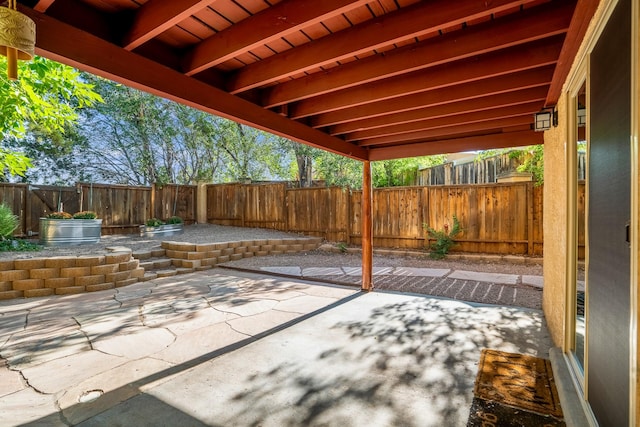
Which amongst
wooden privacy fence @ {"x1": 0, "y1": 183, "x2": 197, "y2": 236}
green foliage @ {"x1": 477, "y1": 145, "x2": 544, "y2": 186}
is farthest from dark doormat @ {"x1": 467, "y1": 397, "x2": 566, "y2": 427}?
wooden privacy fence @ {"x1": 0, "y1": 183, "x2": 197, "y2": 236}

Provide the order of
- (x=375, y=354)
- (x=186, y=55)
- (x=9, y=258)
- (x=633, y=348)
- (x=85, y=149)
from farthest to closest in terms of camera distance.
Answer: (x=85, y=149) → (x=9, y=258) → (x=375, y=354) → (x=186, y=55) → (x=633, y=348)

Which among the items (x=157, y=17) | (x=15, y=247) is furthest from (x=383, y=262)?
(x=15, y=247)

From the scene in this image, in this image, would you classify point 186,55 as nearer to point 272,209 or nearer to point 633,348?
point 633,348

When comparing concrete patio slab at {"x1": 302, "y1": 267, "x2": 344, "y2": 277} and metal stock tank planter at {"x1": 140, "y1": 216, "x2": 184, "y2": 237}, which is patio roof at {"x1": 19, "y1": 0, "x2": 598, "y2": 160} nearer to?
concrete patio slab at {"x1": 302, "y1": 267, "x2": 344, "y2": 277}

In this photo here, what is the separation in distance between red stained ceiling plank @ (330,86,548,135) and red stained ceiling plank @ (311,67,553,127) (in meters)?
0.28

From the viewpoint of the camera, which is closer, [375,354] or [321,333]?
[375,354]

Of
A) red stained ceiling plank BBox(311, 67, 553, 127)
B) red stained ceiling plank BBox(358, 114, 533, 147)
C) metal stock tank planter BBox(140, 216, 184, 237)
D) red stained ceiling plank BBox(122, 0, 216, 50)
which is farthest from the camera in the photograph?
metal stock tank planter BBox(140, 216, 184, 237)

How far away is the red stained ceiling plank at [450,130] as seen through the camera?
3.61 meters

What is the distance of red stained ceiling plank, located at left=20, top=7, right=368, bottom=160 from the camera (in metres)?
1.75

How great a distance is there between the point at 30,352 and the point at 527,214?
7585 millimetres

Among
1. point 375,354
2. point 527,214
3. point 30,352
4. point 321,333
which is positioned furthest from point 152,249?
point 527,214

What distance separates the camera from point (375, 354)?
2582mm

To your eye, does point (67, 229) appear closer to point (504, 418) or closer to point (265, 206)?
point (265, 206)

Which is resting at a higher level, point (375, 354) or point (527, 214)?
point (527, 214)
